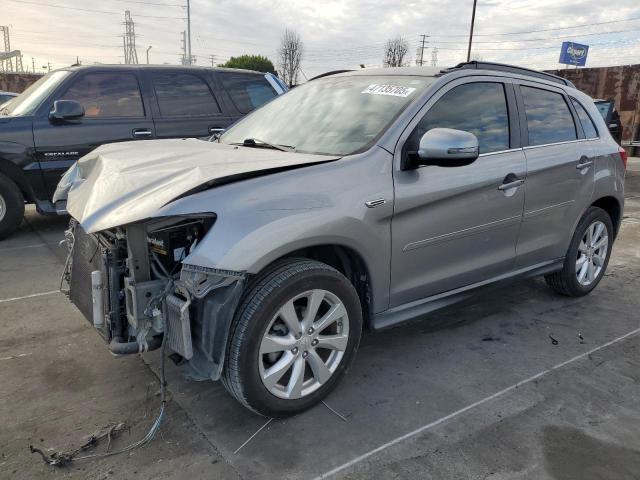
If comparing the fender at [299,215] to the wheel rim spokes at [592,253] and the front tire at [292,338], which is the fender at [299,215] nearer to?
the front tire at [292,338]

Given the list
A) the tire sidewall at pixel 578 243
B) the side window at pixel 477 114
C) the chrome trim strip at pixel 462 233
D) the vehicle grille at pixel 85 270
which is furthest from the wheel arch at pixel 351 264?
the tire sidewall at pixel 578 243

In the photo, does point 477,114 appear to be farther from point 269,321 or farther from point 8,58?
point 8,58

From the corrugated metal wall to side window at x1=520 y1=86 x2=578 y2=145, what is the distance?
62.0 feet

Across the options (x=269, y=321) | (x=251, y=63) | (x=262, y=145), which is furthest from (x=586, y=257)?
(x=251, y=63)

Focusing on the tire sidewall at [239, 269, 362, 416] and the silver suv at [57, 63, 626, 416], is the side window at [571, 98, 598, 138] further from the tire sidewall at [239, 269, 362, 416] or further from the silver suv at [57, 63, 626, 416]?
the tire sidewall at [239, 269, 362, 416]

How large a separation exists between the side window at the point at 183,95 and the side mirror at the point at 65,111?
3.27 feet

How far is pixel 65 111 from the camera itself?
580 cm

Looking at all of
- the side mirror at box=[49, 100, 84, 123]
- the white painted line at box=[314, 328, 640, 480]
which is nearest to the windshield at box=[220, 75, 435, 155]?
the white painted line at box=[314, 328, 640, 480]

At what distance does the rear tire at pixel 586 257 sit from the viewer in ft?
14.2

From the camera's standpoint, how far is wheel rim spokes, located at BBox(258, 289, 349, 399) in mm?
2580

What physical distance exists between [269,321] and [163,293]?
0.51m

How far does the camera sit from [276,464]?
2408mm

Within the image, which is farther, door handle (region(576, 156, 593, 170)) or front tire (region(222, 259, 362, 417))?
door handle (region(576, 156, 593, 170))

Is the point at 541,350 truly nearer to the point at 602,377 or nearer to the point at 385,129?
the point at 602,377
